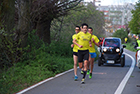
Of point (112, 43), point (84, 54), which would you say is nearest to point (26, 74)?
point (84, 54)

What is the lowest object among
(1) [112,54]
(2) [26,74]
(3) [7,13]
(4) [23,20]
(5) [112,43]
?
(2) [26,74]

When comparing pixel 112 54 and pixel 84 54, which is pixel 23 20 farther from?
pixel 112 54

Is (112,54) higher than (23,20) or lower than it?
lower

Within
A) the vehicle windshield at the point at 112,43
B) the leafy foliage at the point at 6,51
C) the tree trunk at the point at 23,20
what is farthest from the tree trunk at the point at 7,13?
the vehicle windshield at the point at 112,43

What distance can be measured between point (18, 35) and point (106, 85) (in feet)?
19.0

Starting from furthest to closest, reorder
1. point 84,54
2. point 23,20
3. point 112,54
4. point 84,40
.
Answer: point 112,54 < point 23,20 < point 84,54 < point 84,40

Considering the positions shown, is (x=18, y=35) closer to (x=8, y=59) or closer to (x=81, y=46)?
(x=8, y=59)

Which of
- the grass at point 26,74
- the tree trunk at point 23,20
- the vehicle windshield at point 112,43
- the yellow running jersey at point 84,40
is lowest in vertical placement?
the grass at point 26,74

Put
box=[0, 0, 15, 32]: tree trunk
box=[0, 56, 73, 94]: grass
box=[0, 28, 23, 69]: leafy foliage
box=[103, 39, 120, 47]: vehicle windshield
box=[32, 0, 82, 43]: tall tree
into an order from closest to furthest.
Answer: box=[0, 56, 73, 94]: grass, box=[0, 28, 23, 69]: leafy foliage, box=[0, 0, 15, 32]: tree trunk, box=[32, 0, 82, 43]: tall tree, box=[103, 39, 120, 47]: vehicle windshield

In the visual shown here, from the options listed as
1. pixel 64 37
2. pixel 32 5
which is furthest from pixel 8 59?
pixel 64 37

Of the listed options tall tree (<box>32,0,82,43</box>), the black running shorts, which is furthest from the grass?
tall tree (<box>32,0,82,43</box>)

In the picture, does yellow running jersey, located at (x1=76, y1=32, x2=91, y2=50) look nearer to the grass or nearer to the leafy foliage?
the grass

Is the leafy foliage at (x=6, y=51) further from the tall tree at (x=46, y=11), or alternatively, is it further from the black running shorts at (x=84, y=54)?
the tall tree at (x=46, y=11)

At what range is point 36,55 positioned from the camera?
14070 mm
